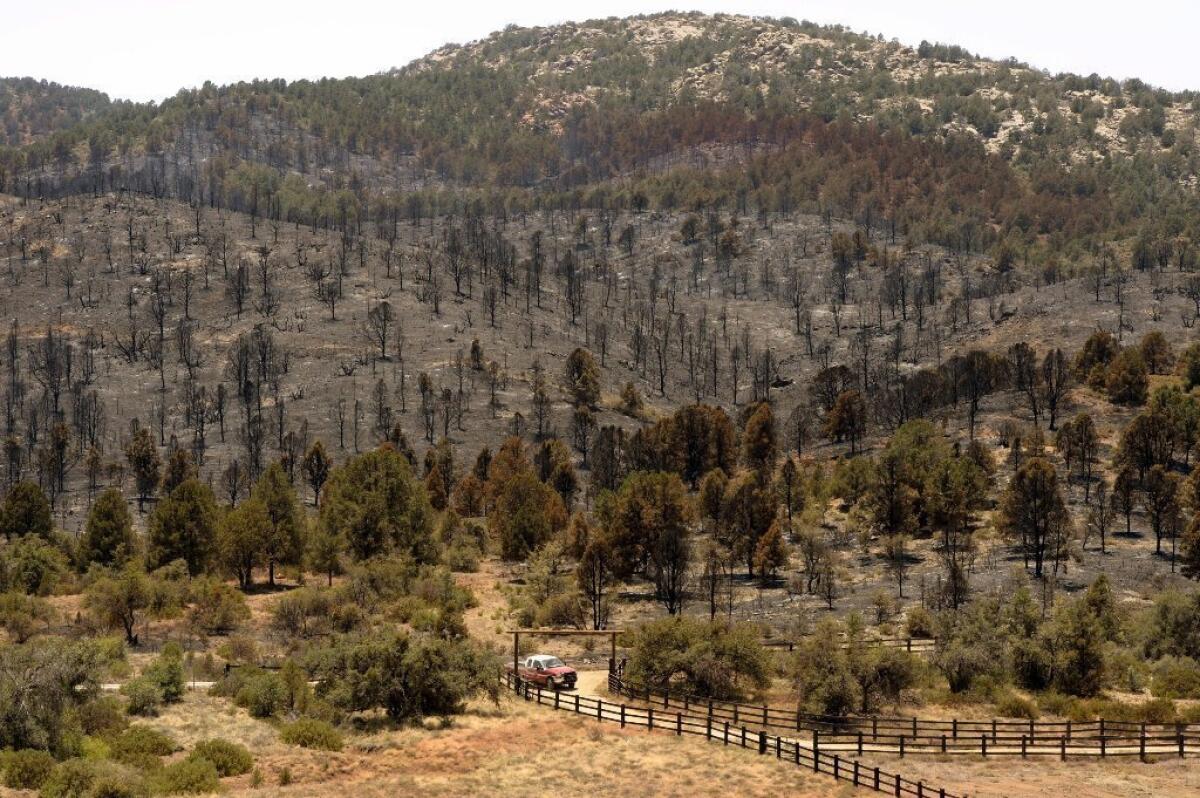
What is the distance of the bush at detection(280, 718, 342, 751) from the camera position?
5469cm

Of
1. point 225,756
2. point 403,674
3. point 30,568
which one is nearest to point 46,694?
point 225,756

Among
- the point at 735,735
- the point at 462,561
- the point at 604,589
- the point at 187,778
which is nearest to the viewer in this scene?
the point at 187,778

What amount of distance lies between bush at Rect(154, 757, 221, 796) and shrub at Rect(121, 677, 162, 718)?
31.1 feet

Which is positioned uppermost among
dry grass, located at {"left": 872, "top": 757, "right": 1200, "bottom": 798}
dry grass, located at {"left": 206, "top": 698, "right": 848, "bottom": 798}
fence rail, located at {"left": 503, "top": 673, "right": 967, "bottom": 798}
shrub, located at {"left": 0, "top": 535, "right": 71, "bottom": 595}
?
shrub, located at {"left": 0, "top": 535, "right": 71, "bottom": 595}

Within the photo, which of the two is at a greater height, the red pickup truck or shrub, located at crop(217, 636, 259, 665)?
the red pickup truck

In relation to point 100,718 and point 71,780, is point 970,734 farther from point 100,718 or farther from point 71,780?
point 100,718

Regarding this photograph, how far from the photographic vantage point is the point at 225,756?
50.6 metres

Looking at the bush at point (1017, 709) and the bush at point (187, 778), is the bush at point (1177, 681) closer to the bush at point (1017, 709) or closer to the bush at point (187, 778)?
the bush at point (1017, 709)

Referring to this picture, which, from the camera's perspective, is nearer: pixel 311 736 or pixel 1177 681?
pixel 311 736

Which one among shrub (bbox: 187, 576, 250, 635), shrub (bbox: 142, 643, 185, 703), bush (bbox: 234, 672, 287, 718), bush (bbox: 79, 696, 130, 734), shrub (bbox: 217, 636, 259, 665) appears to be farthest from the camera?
shrub (bbox: 187, 576, 250, 635)

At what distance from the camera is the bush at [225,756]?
50.3 m

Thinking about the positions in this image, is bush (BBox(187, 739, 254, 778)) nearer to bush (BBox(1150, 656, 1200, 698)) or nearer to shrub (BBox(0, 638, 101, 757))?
shrub (BBox(0, 638, 101, 757))

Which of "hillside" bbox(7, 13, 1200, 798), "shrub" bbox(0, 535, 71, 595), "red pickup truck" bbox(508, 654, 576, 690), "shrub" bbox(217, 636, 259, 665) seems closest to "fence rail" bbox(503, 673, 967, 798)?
"hillside" bbox(7, 13, 1200, 798)

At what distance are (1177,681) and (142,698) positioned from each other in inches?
1871
